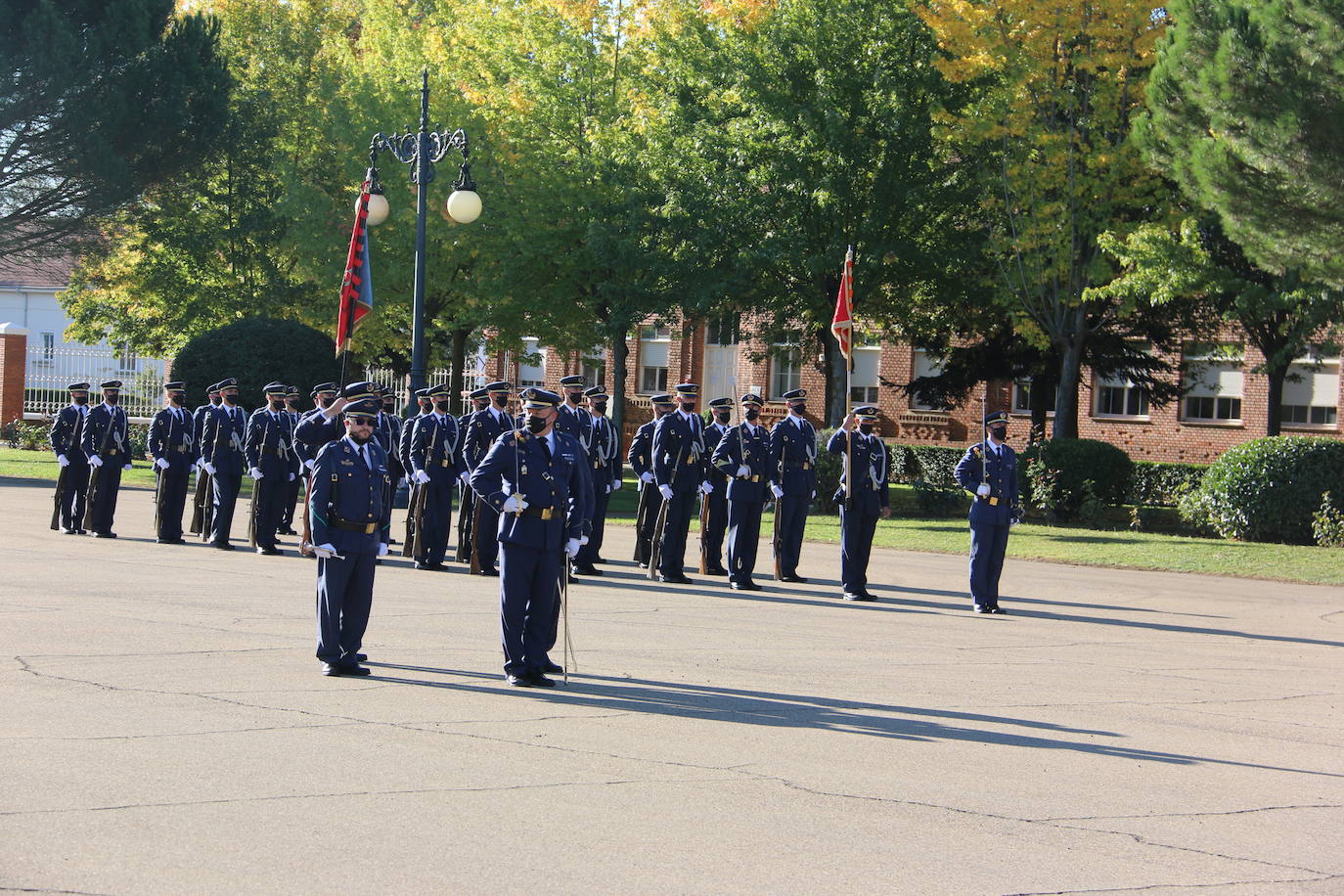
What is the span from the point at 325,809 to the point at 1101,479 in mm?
21117

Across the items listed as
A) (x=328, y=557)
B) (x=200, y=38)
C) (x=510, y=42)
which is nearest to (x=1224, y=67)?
(x=328, y=557)

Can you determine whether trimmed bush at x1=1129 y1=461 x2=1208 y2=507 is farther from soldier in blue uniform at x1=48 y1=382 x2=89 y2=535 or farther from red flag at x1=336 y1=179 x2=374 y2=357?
soldier in blue uniform at x1=48 y1=382 x2=89 y2=535

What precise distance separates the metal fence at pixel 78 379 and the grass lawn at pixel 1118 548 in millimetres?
20261

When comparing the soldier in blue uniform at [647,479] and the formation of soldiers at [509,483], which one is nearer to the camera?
the formation of soldiers at [509,483]

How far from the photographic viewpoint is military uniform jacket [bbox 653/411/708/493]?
16359 mm

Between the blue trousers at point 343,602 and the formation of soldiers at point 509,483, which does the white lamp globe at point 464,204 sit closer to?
the formation of soldiers at point 509,483

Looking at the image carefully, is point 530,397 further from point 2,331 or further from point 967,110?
point 2,331

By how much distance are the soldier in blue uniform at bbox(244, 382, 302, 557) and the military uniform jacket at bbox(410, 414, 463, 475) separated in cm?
199

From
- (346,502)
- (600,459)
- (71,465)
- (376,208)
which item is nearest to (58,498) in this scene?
(71,465)

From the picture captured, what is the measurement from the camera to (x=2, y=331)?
42500 mm

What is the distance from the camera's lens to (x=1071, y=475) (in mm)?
25062

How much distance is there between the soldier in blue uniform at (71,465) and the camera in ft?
63.4

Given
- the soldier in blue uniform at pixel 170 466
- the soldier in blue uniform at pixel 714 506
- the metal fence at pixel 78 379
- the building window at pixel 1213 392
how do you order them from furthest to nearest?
the metal fence at pixel 78 379 → the building window at pixel 1213 392 → the soldier in blue uniform at pixel 170 466 → the soldier in blue uniform at pixel 714 506

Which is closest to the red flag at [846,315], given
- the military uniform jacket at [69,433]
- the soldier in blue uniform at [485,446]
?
the soldier in blue uniform at [485,446]
